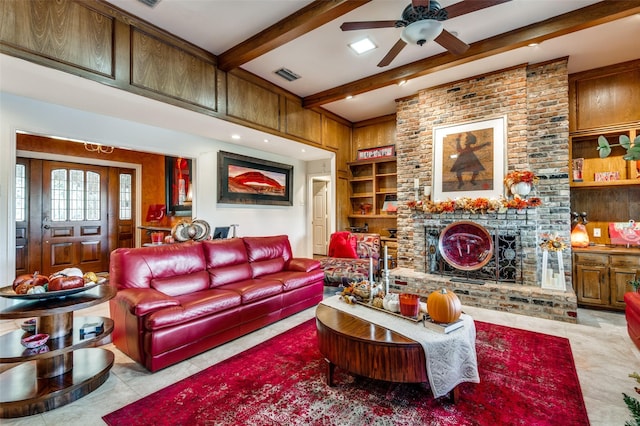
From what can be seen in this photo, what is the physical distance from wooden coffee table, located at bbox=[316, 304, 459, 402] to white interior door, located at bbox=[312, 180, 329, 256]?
4687 mm

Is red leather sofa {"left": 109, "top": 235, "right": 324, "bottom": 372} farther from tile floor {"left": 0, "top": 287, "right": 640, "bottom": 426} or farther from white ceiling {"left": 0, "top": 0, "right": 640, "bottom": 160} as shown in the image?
white ceiling {"left": 0, "top": 0, "right": 640, "bottom": 160}

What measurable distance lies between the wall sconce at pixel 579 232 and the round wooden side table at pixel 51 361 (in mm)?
5393

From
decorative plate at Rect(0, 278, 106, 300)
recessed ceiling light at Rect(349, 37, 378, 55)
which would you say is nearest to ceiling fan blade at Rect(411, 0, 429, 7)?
recessed ceiling light at Rect(349, 37, 378, 55)

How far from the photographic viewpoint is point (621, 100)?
397 cm

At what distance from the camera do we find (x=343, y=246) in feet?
18.0

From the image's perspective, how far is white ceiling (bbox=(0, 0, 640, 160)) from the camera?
286 cm

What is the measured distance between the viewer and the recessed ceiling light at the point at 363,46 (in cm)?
345

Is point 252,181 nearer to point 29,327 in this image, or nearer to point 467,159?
point 467,159

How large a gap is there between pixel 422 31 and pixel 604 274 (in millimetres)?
3824

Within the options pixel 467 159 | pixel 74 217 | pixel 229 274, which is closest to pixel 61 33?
pixel 229 274

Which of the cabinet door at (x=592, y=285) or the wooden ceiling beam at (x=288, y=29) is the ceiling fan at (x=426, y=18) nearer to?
the wooden ceiling beam at (x=288, y=29)

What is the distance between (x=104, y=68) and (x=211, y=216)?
8.42 ft

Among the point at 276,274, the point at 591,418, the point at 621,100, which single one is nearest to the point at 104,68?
the point at 276,274

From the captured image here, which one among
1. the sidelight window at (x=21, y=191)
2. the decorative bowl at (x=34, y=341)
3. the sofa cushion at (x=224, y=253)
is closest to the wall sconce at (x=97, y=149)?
the sidelight window at (x=21, y=191)
